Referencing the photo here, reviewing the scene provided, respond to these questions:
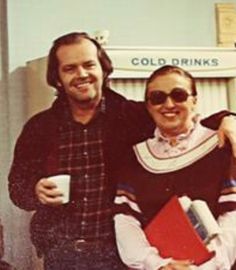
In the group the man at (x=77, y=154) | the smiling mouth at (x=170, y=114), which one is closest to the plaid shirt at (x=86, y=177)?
the man at (x=77, y=154)

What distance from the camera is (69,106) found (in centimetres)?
96

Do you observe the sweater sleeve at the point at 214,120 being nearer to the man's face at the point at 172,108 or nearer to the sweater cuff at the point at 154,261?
the man's face at the point at 172,108

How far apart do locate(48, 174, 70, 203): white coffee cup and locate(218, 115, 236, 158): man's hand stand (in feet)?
0.85

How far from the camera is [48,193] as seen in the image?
943 millimetres

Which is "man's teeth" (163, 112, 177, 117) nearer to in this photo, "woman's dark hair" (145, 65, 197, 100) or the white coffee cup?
"woman's dark hair" (145, 65, 197, 100)

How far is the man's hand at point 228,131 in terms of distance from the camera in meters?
0.95

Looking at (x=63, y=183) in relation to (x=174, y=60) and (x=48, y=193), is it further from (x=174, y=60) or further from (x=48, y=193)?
(x=174, y=60)

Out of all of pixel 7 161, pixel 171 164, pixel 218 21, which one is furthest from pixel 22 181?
pixel 218 21

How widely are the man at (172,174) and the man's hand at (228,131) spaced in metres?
0.01

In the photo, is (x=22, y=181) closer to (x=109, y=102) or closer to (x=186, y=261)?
(x=109, y=102)

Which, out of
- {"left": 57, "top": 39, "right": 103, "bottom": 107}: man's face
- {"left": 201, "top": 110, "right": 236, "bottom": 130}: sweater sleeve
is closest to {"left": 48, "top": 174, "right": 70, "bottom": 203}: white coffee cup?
{"left": 57, "top": 39, "right": 103, "bottom": 107}: man's face

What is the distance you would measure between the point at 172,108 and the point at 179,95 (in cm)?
2

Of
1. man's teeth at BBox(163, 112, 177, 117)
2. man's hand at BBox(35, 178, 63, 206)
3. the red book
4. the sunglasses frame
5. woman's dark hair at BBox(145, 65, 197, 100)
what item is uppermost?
woman's dark hair at BBox(145, 65, 197, 100)

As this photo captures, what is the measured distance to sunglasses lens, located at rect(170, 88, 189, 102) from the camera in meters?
0.95
